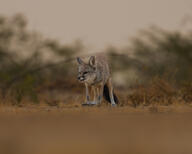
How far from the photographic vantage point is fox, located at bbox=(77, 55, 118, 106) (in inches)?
302

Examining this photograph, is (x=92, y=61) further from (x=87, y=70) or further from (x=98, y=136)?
(x=98, y=136)

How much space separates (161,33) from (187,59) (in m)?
1.58

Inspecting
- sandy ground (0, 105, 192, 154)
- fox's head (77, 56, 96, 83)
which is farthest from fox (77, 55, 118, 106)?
sandy ground (0, 105, 192, 154)

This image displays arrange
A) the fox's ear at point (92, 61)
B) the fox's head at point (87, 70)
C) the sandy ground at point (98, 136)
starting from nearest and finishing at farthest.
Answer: the sandy ground at point (98, 136) → the fox's head at point (87, 70) → the fox's ear at point (92, 61)

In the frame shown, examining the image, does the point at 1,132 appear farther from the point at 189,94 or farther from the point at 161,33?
the point at 161,33

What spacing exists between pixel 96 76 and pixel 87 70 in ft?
0.67

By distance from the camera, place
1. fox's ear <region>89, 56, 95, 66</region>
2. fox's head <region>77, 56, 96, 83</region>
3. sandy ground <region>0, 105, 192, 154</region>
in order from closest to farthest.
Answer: sandy ground <region>0, 105, 192, 154</region>, fox's head <region>77, 56, 96, 83</region>, fox's ear <region>89, 56, 95, 66</region>

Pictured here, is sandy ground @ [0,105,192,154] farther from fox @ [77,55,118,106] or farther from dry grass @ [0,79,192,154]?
fox @ [77,55,118,106]

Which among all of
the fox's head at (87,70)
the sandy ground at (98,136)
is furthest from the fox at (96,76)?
the sandy ground at (98,136)

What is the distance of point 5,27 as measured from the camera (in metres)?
18.5

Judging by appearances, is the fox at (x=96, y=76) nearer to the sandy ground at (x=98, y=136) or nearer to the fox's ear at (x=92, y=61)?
the fox's ear at (x=92, y=61)

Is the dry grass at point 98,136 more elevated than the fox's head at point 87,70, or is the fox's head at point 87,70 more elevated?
the fox's head at point 87,70

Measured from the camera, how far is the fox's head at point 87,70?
7629mm

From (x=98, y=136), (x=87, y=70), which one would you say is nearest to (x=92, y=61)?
(x=87, y=70)
